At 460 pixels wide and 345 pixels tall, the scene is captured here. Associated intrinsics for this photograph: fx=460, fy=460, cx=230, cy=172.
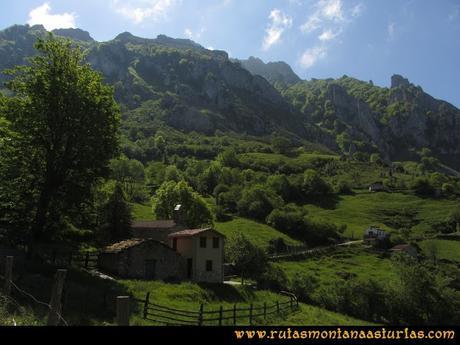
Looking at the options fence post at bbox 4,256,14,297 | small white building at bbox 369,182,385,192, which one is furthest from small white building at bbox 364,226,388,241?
fence post at bbox 4,256,14,297

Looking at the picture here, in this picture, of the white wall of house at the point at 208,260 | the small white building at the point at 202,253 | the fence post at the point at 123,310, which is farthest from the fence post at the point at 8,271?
the white wall of house at the point at 208,260

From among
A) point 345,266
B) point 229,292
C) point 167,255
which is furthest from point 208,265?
point 345,266

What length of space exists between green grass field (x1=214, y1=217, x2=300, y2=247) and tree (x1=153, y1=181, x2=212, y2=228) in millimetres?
17555

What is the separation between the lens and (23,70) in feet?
118

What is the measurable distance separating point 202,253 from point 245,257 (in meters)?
10.8

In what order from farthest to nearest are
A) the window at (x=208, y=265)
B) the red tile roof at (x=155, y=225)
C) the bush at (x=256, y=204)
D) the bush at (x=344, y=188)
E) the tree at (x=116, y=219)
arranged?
1. the bush at (x=344, y=188)
2. the bush at (x=256, y=204)
3. the red tile roof at (x=155, y=225)
4. the tree at (x=116, y=219)
5. the window at (x=208, y=265)

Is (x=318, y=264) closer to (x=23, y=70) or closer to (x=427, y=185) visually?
(x=23, y=70)

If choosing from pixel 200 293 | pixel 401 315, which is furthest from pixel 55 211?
pixel 401 315

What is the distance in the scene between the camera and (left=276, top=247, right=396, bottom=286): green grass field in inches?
3123

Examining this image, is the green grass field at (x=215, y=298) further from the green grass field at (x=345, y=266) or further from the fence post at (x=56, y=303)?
the green grass field at (x=345, y=266)

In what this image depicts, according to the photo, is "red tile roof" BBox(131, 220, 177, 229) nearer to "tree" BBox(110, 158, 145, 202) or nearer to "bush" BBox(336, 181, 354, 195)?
"tree" BBox(110, 158, 145, 202)

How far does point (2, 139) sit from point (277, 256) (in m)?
64.0

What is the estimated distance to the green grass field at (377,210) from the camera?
132750mm

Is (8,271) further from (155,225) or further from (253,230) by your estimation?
(253,230)
